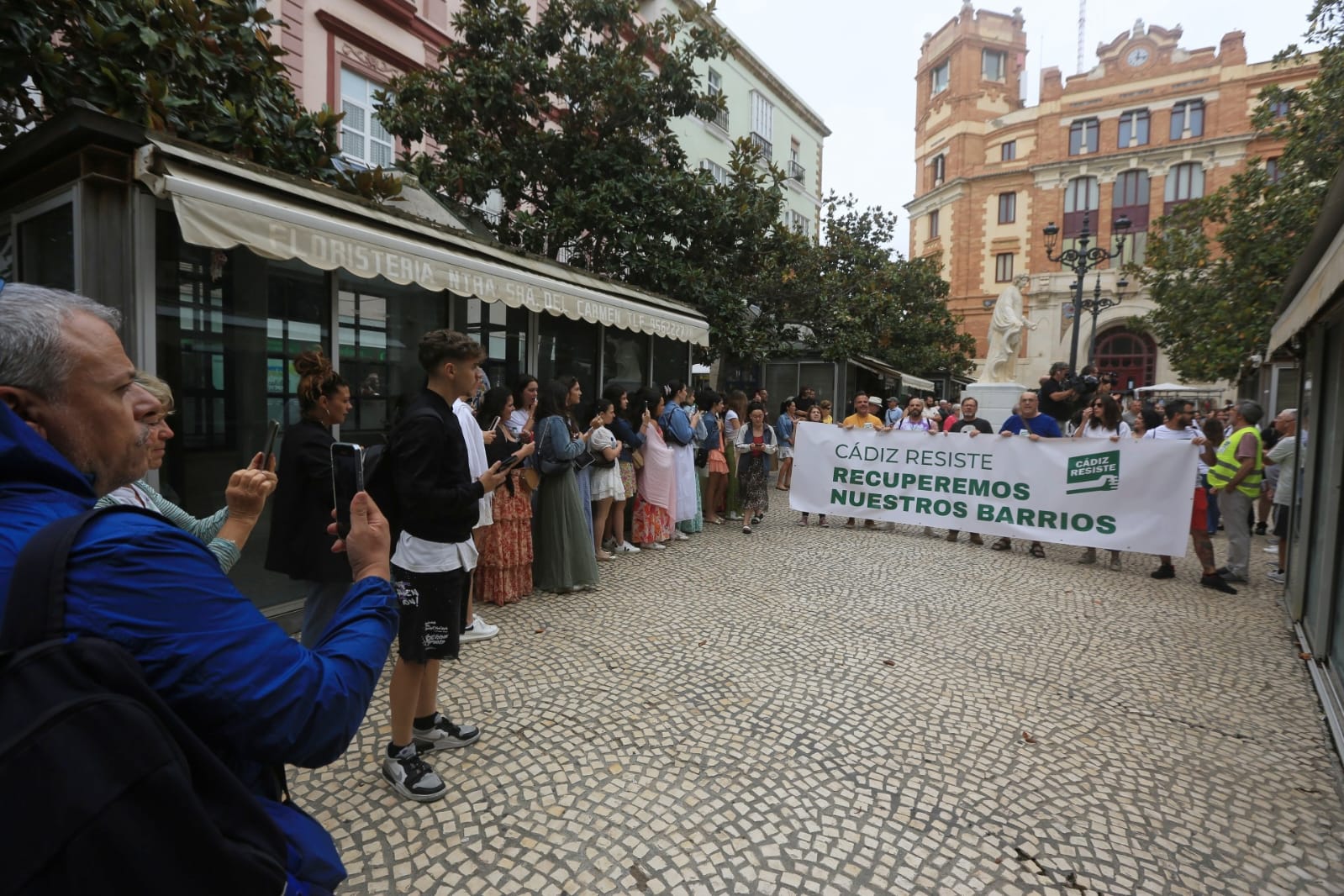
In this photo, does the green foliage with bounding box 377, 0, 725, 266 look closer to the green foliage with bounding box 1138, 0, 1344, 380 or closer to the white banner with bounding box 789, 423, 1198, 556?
the white banner with bounding box 789, 423, 1198, 556

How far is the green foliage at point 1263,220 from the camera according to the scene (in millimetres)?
11250

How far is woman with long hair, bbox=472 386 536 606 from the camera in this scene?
540 cm

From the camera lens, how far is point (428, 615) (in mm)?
2992

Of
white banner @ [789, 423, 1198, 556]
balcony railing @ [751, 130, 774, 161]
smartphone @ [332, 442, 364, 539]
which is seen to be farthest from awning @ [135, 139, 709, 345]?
balcony railing @ [751, 130, 774, 161]

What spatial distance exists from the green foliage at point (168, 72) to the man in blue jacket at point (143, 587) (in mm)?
4875

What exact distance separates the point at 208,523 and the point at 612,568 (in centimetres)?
452

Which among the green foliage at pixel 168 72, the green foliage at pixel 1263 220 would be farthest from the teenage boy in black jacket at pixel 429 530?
the green foliage at pixel 1263 220

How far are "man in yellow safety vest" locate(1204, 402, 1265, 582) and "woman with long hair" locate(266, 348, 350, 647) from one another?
25.6 ft

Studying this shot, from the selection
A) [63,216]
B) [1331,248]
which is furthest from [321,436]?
[1331,248]

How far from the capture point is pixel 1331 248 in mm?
3311

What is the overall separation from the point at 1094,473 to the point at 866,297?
817cm

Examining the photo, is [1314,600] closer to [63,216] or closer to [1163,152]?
[63,216]

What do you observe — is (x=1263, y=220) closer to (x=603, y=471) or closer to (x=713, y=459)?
(x=713, y=459)

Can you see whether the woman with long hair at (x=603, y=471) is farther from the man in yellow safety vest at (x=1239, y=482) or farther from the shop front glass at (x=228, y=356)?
the man in yellow safety vest at (x=1239, y=482)
